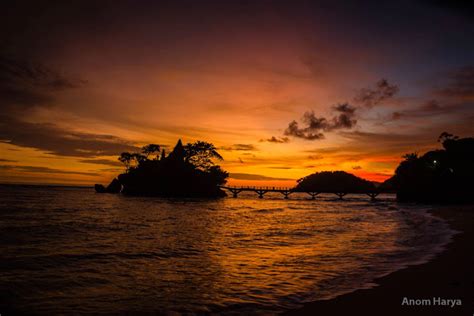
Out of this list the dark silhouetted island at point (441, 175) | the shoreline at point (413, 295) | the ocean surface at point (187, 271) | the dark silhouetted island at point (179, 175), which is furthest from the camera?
the dark silhouetted island at point (179, 175)

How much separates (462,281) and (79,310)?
9160mm

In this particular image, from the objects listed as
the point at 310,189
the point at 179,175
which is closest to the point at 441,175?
the point at 310,189

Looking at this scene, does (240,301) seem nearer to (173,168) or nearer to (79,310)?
(79,310)

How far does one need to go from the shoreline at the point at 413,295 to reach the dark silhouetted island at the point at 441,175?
7876cm

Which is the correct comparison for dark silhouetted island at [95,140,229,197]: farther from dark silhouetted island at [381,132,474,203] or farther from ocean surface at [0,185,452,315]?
ocean surface at [0,185,452,315]

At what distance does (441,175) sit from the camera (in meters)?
77.9

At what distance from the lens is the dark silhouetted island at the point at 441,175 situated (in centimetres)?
7425

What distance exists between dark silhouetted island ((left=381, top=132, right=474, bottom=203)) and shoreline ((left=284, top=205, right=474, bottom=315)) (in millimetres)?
78758

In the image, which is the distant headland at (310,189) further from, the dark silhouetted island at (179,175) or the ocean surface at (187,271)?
the ocean surface at (187,271)

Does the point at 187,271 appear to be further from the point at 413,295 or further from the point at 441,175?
the point at 441,175

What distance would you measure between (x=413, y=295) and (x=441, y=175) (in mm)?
85089

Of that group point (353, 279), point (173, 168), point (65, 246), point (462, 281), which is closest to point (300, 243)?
point (353, 279)

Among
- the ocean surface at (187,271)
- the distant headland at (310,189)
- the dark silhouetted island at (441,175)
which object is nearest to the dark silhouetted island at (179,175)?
the distant headland at (310,189)

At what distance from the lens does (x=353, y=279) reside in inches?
349
